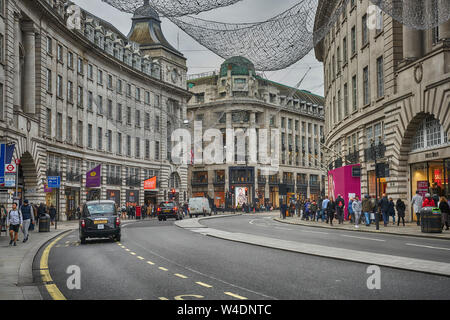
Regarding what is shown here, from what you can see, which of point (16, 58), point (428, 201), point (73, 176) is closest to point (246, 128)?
point (73, 176)

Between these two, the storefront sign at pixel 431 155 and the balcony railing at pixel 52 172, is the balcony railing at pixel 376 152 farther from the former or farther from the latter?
the balcony railing at pixel 52 172

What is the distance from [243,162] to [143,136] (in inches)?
1178

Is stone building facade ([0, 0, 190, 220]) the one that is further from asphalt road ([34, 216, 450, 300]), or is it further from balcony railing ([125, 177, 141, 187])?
asphalt road ([34, 216, 450, 300])

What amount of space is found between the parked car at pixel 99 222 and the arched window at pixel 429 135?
667 inches

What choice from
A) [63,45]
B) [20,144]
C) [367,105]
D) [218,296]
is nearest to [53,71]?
[63,45]

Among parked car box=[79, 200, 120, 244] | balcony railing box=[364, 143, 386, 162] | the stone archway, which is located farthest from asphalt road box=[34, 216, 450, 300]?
the stone archway

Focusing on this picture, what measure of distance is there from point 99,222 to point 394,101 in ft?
61.5

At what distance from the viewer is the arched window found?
28703 mm

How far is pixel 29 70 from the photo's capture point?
44.5 m

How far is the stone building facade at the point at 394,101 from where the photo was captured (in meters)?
28.0

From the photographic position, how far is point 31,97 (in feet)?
146

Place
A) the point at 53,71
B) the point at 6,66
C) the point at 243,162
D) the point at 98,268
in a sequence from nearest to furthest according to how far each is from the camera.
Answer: the point at 98,268 → the point at 6,66 → the point at 53,71 → the point at 243,162

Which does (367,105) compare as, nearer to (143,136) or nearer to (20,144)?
(20,144)
